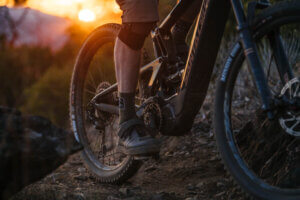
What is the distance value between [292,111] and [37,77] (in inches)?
944

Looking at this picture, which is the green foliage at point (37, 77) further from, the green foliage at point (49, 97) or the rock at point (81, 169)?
the rock at point (81, 169)

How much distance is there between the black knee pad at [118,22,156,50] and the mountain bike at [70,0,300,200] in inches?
7.2

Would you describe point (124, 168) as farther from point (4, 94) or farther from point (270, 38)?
point (4, 94)

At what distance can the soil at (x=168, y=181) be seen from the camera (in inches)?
84.3

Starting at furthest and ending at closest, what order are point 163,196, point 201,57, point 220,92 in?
point 163,196, point 201,57, point 220,92

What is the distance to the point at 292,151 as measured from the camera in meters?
1.90

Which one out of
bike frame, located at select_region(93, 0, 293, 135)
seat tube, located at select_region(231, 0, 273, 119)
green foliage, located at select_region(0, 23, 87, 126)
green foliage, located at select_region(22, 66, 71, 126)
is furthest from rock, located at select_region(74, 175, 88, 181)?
green foliage, located at select_region(22, 66, 71, 126)

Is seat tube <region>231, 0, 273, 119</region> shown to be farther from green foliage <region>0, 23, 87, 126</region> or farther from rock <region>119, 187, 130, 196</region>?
green foliage <region>0, 23, 87, 126</region>

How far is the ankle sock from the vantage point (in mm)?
2238

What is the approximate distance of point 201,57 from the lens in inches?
77.5

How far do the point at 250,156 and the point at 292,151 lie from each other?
0.26m

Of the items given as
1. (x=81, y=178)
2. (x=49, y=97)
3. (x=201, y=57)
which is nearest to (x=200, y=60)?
(x=201, y=57)

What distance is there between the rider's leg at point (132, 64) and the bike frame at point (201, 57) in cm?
17

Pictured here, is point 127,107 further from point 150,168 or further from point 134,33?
point 150,168
